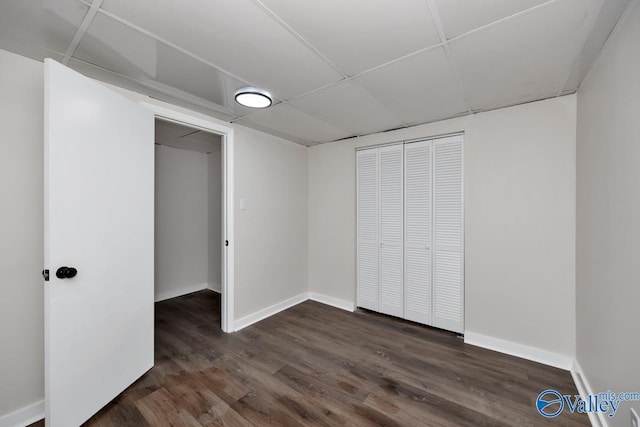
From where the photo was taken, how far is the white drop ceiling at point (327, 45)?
126 cm

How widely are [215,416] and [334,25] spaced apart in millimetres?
2490

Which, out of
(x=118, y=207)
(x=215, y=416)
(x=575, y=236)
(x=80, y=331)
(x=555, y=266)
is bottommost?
(x=215, y=416)

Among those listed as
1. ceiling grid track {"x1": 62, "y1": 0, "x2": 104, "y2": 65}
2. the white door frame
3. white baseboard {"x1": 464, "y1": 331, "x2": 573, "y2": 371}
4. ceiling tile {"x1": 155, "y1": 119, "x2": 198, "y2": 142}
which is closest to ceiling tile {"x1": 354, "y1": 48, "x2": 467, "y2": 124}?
ceiling grid track {"x1": 62, "y1": 0, "x2": 104, "y2": 65}

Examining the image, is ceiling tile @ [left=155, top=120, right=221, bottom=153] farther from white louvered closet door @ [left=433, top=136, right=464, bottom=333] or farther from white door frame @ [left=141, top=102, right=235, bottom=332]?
white louvered closet door @ [left=433, top=136, right=464, bottom=333]

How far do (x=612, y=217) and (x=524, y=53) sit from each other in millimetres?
1089

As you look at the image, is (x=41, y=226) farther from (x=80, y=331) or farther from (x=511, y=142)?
(x=511, y=142)

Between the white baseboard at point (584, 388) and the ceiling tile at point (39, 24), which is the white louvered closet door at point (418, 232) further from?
the ceiling tile at point (39, 24)

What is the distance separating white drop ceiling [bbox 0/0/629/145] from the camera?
4.13 feet

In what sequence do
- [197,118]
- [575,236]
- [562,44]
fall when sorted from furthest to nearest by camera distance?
1. [197,118]
2. [575,236]
3. [562,44]

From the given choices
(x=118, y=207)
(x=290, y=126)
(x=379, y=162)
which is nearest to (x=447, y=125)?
(x=379, y=162)

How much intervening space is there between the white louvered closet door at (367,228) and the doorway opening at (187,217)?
2042 mm

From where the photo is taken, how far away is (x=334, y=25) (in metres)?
1.37

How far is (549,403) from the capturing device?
5.93 ft

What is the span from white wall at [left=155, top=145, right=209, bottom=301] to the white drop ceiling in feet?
6.79
